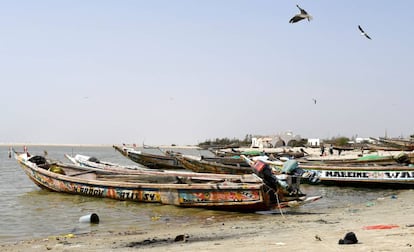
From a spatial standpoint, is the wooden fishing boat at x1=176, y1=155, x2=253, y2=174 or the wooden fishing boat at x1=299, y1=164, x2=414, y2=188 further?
the wooden fishing boat at x1=176, y1=155, x2=253, y2=174

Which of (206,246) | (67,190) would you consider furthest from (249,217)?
(67,190)

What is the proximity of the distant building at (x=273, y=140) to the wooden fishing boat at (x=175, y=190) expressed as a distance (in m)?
62.3

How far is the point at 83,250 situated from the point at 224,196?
547 centimetres

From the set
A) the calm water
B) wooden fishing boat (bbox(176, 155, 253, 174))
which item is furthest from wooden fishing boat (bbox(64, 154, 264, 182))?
wooden fishing boat (bbox(176, 155, 253, 174))

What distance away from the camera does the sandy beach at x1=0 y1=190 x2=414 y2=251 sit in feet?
20.0

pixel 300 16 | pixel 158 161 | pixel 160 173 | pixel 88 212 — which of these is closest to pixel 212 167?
pixel 160 173

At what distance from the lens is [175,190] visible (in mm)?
13195

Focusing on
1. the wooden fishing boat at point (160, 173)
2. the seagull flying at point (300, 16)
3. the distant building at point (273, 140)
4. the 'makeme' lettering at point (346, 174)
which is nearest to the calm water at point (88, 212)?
the 'makeme' lettering at point (346, 174)

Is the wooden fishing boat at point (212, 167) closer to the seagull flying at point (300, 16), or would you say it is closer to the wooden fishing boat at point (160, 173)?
the wooden fishing boat at point (160, 173)

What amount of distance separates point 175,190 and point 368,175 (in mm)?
9314

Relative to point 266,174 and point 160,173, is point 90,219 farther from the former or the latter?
point 160,173

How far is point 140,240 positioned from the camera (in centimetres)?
824

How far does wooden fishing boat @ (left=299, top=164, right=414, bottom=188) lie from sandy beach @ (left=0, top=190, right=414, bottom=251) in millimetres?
6409

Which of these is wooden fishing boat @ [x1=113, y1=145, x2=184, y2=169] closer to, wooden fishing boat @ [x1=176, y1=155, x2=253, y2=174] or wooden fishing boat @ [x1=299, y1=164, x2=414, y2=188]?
wooden fishing boat @ [x1=176, y1=155, x2=253, y2=174]
